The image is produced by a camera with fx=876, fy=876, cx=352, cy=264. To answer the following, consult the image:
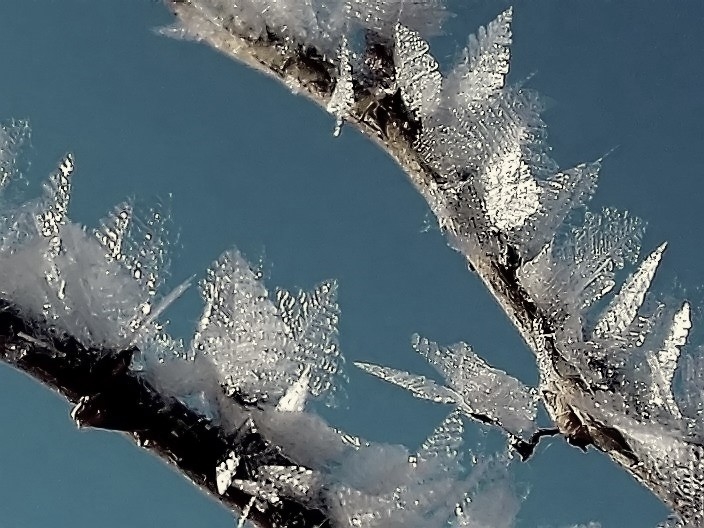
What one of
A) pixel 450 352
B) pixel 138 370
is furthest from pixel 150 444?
pixel 450 352

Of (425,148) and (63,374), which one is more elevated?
(425,148)

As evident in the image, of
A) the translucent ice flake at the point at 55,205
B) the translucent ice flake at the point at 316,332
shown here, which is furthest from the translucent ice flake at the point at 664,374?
the translucent ice flake at the point at 55,205

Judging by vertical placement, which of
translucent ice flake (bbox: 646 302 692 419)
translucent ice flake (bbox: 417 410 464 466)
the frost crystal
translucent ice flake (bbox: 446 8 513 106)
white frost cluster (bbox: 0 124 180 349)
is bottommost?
the frost crystal

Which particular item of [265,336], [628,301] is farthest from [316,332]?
[628,301]

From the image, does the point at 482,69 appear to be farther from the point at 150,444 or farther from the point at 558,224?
the point at 150,444

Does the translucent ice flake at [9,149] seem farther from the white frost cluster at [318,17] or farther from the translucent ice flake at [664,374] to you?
the translucent ice flake at [664,374]

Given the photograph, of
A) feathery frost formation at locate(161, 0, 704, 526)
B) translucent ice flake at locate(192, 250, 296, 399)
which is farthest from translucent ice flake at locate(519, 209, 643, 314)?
translucent ice flake at locate(192, 250, 296, 399)

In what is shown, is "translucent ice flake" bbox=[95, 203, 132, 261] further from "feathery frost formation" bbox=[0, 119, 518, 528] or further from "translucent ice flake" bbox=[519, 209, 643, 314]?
"translucent ice flake" bbox=[519, 209, 643, 314]

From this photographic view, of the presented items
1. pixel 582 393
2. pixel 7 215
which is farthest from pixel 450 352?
pixel 7 215

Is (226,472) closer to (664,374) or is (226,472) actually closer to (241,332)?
(241,332)
